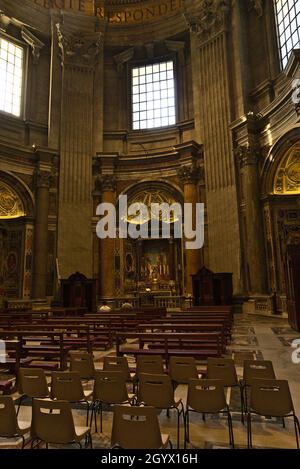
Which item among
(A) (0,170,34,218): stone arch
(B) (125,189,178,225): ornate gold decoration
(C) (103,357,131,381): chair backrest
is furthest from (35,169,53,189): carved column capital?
(C) (103,357,131,381): chair backrest

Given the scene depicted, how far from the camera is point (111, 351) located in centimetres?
843

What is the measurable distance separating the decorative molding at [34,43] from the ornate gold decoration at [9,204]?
7.82 meters

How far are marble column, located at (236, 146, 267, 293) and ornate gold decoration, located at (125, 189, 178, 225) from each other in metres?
4.52

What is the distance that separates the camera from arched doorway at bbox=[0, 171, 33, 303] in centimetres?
1792

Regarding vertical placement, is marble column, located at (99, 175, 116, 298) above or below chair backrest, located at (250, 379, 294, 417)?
above

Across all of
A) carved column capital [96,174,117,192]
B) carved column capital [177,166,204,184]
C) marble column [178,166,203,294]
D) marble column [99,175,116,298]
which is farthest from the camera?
carved column capital [96,174,117,192]

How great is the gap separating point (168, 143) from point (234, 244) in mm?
7452

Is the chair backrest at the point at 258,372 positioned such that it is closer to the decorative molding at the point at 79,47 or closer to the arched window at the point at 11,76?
the arched window at the point at 11,76

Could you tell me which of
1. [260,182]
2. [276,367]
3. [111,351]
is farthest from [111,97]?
[276,367]

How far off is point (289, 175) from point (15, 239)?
13.2m

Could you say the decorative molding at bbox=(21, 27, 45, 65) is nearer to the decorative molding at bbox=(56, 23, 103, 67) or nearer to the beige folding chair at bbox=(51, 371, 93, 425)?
the decorative molding at bbox=(56, 23, 103, 67)

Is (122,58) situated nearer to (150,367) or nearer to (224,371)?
→ (150,367)

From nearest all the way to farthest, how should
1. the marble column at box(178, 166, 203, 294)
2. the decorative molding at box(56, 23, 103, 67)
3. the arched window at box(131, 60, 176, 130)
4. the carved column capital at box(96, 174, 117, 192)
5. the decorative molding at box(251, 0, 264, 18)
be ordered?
the decorative molding at box(251, 0, 264, 18) < the marble column at box(178, 166, 203, 294) < the carved column capital at box(96, 174, 117, 192) < the decorative molding at box(56, 23, 103, 67) < the arched window at box(131, 60, 176, 130)
